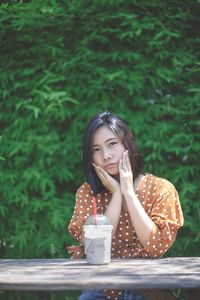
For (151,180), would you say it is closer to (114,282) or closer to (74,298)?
(114,282)

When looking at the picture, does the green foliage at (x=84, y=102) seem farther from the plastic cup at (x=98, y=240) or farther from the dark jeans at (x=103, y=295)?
the plastic cup at (x=98, y=240)

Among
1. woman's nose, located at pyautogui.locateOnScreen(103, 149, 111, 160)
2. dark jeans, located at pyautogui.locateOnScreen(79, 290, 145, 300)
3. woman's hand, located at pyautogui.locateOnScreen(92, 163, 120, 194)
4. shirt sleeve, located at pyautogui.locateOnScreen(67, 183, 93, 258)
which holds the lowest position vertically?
dark jeans, located at pyautogui.locateOnScreen(79, 290, 145, 300)

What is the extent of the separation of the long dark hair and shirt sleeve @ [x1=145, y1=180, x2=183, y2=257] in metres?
0.19

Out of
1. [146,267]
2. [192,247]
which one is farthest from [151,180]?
[192,247]

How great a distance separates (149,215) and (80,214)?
30cm

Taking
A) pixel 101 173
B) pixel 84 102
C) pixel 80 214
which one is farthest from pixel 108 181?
pixel 84 102

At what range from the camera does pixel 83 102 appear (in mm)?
3961

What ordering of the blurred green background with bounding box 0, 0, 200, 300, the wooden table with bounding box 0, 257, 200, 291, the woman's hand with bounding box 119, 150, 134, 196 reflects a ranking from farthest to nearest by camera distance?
the blurred green background with bounding box 0, 0, 200, 300
the woman's hand with bounding box 119, 150, 134, 196
the wooden table with bounding box 0, 257, 200, 291

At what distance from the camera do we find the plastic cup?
2.55 m

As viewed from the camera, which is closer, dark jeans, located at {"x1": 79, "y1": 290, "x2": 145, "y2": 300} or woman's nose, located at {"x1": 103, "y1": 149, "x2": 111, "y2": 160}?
dark jeans, located at {"x1": 79, "y1": 290, "x2": 145, "y2": 300}

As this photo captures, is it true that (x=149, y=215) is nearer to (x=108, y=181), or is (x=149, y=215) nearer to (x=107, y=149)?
(x=108, y=181)

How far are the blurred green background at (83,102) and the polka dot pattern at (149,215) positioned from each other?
0.77 m

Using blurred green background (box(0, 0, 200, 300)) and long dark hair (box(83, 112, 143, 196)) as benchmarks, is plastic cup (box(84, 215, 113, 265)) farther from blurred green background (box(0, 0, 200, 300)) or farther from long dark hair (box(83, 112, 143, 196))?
blurred green background (box(0, 0, 200, 300))

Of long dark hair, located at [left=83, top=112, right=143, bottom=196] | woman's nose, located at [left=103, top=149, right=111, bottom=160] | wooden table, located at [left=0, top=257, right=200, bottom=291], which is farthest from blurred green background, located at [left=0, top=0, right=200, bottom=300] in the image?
wooden table, located at [left=0, top=257, right=200, bottom=291]
